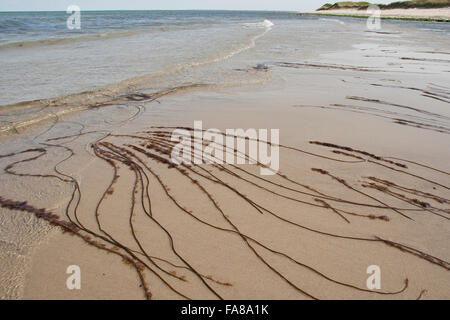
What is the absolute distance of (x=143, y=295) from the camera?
7.99 ft

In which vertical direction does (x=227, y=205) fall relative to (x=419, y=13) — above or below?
below

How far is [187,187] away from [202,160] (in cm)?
78

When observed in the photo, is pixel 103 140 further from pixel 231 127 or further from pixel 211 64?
pixel 211 64

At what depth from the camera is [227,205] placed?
3.47 meters

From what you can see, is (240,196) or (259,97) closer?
(240,196)

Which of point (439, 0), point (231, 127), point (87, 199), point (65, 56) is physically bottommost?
point (87, 199)

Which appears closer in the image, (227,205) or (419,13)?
(227,205)

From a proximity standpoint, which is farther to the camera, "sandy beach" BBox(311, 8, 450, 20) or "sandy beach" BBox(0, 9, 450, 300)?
"sandy beach" BBox(311, 8, 450, 20)

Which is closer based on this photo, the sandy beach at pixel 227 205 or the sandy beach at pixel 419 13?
the sandy beach at pixel 227 205

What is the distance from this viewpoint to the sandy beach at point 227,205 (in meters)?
2.55

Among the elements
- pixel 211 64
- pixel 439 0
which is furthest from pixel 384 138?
pixel 439 0

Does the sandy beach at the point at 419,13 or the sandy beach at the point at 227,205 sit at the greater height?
the sandy beach at the point at 419,13

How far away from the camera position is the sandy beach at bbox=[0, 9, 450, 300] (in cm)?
255

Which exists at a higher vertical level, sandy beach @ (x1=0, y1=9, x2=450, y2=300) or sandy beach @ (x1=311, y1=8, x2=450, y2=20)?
sandy beach @ (x1=311, y1=8, x2=450, y2=20)
